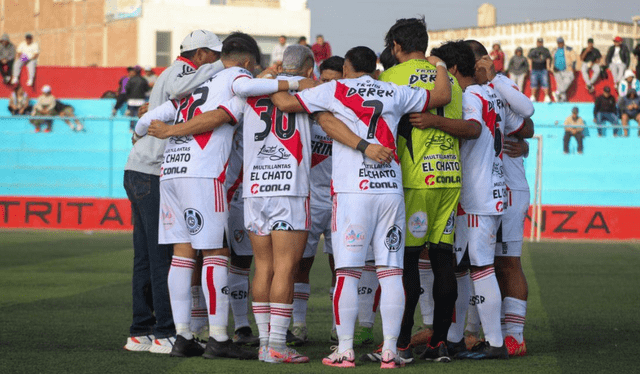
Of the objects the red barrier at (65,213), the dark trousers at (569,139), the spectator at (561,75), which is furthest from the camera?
the spectator at (561,75)

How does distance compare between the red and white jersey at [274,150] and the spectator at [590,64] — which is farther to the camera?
the spectator at [590,64]

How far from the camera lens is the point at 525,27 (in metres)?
106

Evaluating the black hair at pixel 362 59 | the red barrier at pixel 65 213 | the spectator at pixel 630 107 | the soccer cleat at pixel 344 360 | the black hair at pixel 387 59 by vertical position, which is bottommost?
the red barrier at pixel 65 213

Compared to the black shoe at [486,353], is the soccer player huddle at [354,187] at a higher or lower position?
higher

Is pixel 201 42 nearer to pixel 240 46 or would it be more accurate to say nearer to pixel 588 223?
pixel 240 46

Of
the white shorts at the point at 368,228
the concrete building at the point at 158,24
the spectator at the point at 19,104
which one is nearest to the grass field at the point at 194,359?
the white shorts at the point at 368,228

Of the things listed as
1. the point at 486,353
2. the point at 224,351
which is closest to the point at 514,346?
the point at 486,353

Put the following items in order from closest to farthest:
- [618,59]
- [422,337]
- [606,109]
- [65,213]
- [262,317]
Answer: [262,317], [422,337], [65,213], [606,109], [618,59]

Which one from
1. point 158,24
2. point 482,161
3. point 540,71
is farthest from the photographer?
Result: point 158,24

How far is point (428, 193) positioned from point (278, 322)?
52.0 inches

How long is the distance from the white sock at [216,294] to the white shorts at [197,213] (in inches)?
5.4

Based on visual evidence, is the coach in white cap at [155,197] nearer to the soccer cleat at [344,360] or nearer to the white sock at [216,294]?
the white sock at [216,294]

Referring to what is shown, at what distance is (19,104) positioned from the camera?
1175 inches

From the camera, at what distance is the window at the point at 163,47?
41.3 meters
